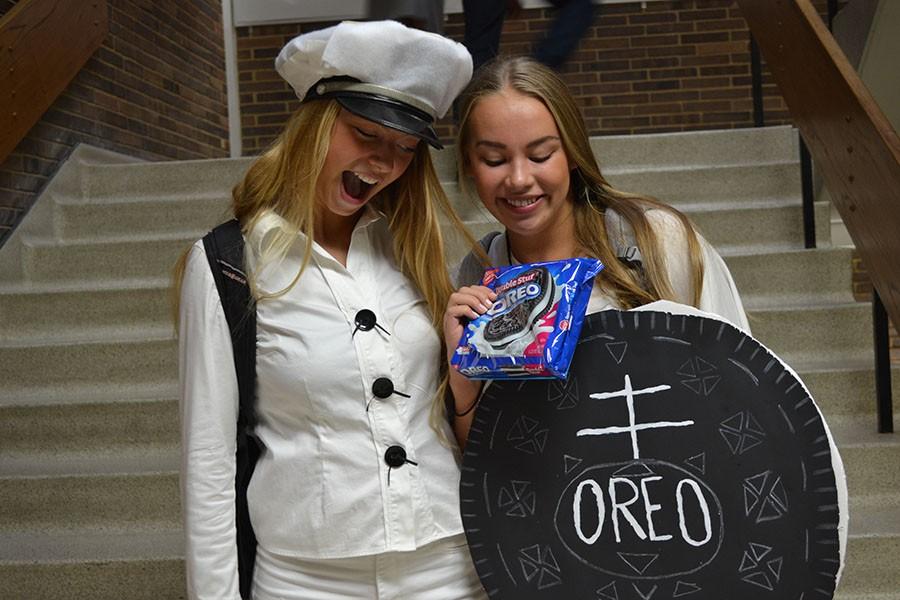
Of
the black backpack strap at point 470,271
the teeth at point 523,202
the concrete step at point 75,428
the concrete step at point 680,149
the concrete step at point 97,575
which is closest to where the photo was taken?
the teeth at point 523,202

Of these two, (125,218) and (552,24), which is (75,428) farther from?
(552,24)

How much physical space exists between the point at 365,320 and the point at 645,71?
5085 millimetres

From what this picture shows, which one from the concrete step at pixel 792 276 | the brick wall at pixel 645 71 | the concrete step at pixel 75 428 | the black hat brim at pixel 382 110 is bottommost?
the concrete step at pixel 75 428

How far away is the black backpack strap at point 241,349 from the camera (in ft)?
4.07

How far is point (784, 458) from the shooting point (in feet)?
3.65

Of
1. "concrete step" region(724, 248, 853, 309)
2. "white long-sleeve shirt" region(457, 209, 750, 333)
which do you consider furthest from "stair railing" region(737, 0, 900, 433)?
"white long-sleeve shirt" region(457, 209, 750, 333)

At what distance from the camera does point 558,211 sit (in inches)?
54.6

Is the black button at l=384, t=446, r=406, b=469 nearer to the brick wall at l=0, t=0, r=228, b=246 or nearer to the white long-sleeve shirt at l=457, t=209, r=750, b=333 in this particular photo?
the white long-sleeve shirt at l=457, t=209, r=750, b=333

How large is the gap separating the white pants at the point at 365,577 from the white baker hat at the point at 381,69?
554 millimetres

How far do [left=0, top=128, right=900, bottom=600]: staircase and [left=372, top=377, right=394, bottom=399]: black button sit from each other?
0.47 metres

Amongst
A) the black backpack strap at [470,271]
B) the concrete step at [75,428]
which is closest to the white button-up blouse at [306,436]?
the black backpack strap at [470,271]

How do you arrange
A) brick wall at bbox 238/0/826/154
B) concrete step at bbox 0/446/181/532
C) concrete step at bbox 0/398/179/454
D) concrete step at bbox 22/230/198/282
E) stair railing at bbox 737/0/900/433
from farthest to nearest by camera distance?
brick wall at bbox 238/0/826/154
concrete step at bbox 22/230/198/282
concrete step at bbox 0/398/179/454
concrete step at bbox 0/446/181/532
stair railing at bbox 737/0/900/433

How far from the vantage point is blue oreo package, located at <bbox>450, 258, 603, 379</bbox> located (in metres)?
1.12

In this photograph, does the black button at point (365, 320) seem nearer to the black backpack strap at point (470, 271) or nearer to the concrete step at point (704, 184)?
the black backpack strap at point (470, 271)
